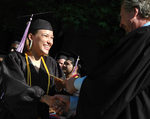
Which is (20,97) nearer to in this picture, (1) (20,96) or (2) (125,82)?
(1) (20,96)

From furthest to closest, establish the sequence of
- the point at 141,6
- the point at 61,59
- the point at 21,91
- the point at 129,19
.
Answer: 1. the point at 61,59
2. the point at 21,91
3. the point at 129,19
4. the point at 141,6

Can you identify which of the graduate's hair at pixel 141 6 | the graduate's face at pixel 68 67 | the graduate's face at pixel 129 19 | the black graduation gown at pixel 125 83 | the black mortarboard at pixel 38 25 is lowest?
the graduate's face at pixel 68 67

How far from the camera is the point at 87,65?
11.7 m

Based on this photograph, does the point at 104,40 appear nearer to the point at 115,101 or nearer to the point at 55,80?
the point at 55,80

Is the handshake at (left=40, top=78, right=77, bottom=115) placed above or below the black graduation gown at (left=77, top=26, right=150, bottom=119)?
below

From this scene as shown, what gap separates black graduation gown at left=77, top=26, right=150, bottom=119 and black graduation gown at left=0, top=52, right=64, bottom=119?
2.94ft

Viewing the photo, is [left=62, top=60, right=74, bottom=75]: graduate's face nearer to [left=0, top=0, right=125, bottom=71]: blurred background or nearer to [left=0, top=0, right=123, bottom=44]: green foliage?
[left=0, top=0, right=125, bottom=71]: blurred background

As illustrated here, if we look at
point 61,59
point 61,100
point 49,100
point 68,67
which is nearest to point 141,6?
point 61,100

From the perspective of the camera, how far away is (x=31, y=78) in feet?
9.11

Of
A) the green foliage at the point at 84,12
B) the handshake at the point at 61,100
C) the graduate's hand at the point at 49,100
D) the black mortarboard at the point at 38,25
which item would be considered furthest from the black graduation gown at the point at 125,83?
the green foliage at the point at 84,12

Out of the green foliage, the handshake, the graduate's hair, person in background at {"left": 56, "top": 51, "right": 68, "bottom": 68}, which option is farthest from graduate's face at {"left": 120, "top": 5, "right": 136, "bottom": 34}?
the green foliage

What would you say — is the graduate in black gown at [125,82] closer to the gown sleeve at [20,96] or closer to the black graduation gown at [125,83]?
the black graduation gown at [125,83]

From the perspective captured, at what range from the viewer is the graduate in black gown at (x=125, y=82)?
176 cm

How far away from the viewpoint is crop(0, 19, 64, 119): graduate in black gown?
251 cm
